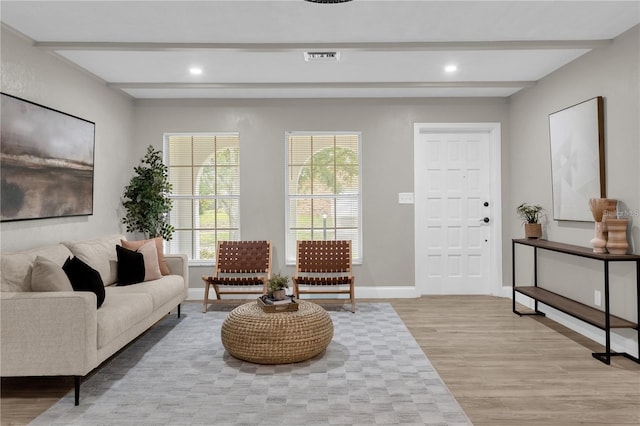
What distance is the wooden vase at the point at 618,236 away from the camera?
324 cm

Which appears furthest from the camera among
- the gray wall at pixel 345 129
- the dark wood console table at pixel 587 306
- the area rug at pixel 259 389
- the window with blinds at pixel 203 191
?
the window with blinds at pixel 203 191

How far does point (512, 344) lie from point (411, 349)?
88 centimetres

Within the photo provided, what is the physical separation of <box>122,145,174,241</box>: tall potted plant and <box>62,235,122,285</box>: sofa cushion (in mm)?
880

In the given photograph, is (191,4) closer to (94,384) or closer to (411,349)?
(94,384)

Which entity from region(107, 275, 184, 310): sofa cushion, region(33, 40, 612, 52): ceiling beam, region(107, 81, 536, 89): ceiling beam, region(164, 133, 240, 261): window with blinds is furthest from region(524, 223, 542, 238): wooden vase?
region(107, 275, 184, 310): sofa cushion

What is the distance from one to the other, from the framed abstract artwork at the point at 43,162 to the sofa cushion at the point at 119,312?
918mm

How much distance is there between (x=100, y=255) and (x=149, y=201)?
50.9 inches

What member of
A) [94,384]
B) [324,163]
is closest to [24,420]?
[94,384]

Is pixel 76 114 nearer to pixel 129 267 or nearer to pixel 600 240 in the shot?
pixel 129 267

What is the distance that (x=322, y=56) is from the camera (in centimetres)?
381

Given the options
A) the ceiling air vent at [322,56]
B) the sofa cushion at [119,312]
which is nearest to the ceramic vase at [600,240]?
the ceiling air vent at [322,56]

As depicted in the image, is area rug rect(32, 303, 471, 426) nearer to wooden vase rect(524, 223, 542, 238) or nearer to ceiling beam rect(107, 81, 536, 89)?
wooden vase rect(524, 223, 542, 238)

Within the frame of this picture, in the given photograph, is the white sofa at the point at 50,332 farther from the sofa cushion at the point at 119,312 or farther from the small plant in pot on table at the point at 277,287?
the small plant in pot on table at the point at 277,287

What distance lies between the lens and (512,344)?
3.59m
